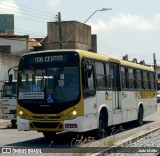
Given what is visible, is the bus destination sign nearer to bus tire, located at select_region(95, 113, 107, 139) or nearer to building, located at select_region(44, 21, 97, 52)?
bus tire, located at select_region(95, 113, 107, 139)

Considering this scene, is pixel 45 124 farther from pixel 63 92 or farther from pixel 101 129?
pixel 101 129

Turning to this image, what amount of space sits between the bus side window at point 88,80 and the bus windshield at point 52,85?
Result: 1.00ft

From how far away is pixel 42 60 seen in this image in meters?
15.5

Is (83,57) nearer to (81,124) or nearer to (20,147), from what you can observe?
(81,124)

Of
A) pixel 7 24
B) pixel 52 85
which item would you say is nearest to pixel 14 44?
pixel 7 24

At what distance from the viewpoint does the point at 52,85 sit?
14812 millimetres

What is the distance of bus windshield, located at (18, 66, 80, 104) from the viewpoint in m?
14.7

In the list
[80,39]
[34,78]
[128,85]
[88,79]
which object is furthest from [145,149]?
[80,39]

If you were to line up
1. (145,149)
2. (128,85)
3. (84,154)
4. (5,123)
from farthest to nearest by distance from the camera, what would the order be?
1. (5,123)
2. (128,85)
3. (145,149)
4. (84,154)

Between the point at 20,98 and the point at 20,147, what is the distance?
6.08 ft

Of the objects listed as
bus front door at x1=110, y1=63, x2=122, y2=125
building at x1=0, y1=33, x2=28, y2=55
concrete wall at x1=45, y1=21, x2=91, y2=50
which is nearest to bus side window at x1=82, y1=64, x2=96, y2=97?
bus front door at x1=110, y1=63, x2=122, y2=125

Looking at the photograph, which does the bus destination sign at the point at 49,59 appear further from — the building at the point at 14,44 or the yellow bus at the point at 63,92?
the building at the point at 14,44

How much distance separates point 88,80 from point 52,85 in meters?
1.20

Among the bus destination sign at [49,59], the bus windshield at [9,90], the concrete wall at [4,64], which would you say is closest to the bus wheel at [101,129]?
the bus destination sign at [49,59]
